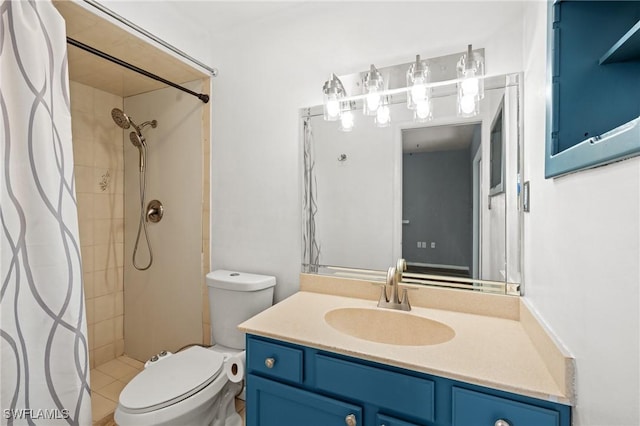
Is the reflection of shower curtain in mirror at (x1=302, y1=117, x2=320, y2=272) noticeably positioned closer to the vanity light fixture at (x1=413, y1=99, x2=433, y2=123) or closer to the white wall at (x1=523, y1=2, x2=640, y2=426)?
the vanity light fixture at (x1=413, y1=99, x2=433, y2=123)

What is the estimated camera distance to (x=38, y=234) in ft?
3.87

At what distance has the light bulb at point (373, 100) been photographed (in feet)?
4.74

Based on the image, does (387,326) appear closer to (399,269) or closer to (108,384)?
(399,269)

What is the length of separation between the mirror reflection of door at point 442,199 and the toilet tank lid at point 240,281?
769mm

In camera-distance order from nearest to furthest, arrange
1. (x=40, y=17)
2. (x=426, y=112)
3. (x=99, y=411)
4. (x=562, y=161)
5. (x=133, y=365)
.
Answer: (x=562, y=161) → (x=40, y=17) → (x=426, y=112) → (x=99, y=411) → (x=133, y=365)

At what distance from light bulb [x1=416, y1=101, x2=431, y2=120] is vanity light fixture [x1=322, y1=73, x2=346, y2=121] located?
38 centimetres

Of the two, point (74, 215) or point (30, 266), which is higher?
point (74, 215)

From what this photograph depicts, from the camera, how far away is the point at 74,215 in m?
1.29

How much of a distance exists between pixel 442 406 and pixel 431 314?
45 centimetres

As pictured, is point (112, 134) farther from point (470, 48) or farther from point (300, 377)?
point (470, 48)

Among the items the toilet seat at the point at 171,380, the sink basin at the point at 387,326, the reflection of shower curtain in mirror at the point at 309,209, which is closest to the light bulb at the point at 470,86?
the reflection of shower curtain in mirror at the point at 309,209

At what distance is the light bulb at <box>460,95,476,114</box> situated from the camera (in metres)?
1.29

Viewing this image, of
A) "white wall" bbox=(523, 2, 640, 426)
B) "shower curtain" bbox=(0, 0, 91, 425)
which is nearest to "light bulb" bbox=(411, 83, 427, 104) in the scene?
"white wall" bbox=(523, 2, 640, 426)

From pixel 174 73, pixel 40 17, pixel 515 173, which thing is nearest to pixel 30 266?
pixel 40 17
